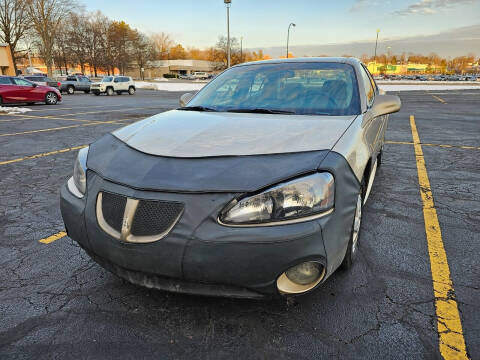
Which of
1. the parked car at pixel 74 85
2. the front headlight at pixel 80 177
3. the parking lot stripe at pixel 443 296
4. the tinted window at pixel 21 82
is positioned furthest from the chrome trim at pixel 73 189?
the parked car at pixel 74 85

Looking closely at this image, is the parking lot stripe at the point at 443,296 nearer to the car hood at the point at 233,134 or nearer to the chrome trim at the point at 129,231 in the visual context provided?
the car hood at the point at 233,134

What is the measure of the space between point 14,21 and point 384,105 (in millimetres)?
64971

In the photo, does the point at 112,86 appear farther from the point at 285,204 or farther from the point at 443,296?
the point at 443,296

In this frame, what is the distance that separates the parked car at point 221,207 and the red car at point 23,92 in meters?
17.0

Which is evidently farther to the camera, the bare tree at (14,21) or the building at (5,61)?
the bare tree at (14,21)

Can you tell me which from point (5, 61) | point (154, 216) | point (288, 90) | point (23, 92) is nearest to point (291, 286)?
point (154, 216)

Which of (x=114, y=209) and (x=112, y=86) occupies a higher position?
(x=114, y=209)

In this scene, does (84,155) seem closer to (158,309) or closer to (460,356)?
(158,309)

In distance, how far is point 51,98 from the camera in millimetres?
18047

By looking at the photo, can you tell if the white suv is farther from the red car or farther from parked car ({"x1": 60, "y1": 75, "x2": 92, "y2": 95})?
the red car

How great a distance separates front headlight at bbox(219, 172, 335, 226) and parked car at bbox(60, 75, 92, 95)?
3215 centimetres

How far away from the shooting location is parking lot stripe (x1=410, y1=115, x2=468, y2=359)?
1824 millimetres

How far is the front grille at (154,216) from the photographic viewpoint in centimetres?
172

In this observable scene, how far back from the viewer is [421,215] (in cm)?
362
